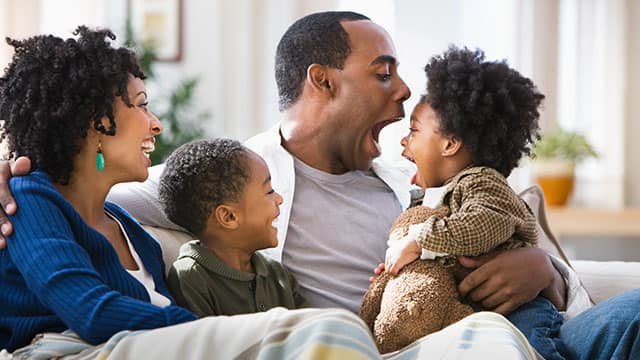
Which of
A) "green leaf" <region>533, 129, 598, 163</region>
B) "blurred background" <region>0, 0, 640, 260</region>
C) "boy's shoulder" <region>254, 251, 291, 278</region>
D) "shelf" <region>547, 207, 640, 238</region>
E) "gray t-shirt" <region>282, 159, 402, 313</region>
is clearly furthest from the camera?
"green leaf" <region>533, 129, 598, 163</region>

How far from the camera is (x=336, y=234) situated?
250 cm

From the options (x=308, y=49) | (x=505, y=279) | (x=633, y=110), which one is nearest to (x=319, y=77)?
(x=308, y=49)

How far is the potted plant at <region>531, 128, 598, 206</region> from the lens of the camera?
5.45m

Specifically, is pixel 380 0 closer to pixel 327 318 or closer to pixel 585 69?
pixel 585 69

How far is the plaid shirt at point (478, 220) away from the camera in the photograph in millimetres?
2125

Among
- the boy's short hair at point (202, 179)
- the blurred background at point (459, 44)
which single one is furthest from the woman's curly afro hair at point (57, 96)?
the blurred background at point (459, 44)

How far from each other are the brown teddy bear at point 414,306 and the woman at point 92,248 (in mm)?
261

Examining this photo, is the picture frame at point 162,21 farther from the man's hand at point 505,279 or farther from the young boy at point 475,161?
the man's hand at point 505,279

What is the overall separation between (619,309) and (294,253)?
2.44 feet

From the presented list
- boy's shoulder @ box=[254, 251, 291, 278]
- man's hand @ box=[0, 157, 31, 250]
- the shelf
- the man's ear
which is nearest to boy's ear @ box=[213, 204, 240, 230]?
boy's shoulder @ box=[254, 251, 291, 278]

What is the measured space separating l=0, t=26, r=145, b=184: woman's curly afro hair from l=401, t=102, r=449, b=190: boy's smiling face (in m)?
0.67

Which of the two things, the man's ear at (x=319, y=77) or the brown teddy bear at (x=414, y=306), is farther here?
the man's ear at (x=319, y=77)

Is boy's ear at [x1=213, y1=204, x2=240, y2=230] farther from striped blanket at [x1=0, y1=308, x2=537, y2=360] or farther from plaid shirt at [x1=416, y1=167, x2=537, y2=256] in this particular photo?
striped blanket at [x1=0, y1=308, x2=537, y2=360]

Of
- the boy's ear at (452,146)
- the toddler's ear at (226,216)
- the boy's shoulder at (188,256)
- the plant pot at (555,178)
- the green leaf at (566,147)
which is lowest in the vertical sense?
the plant pot at (555,178)
